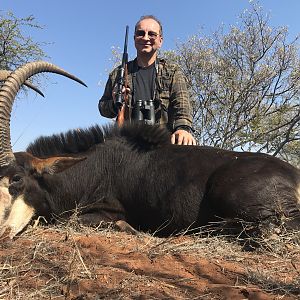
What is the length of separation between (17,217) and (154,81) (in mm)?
2858

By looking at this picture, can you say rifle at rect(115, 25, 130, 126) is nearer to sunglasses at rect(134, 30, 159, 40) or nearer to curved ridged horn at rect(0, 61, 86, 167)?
sunglasses at rect(134, 30, 159, 40)

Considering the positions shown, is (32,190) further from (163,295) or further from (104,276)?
(163,295)

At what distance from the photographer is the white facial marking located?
3.62m

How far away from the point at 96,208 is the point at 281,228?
174cm

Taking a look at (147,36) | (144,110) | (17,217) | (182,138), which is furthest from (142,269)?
(147,36)

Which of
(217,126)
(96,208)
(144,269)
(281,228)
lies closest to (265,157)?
(281,228)

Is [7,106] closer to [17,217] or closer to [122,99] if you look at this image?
[17,217]

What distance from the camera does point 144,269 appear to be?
2639 millimetres

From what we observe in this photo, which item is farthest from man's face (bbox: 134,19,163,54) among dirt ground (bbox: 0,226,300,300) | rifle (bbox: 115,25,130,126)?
dirt ground (bbox: 0,226,300,300)

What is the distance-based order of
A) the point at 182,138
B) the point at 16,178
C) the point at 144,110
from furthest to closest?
the point at 144,110 → the point at 182,138 → the point at 16,178

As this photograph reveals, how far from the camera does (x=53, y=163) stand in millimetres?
4258

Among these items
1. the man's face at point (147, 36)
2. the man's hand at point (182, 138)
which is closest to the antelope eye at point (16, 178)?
the man's hand at point (182, 138)

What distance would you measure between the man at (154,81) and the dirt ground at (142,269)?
272cm

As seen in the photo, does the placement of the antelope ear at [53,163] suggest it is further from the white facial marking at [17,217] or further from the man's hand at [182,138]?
the man's hand at [182,138]
